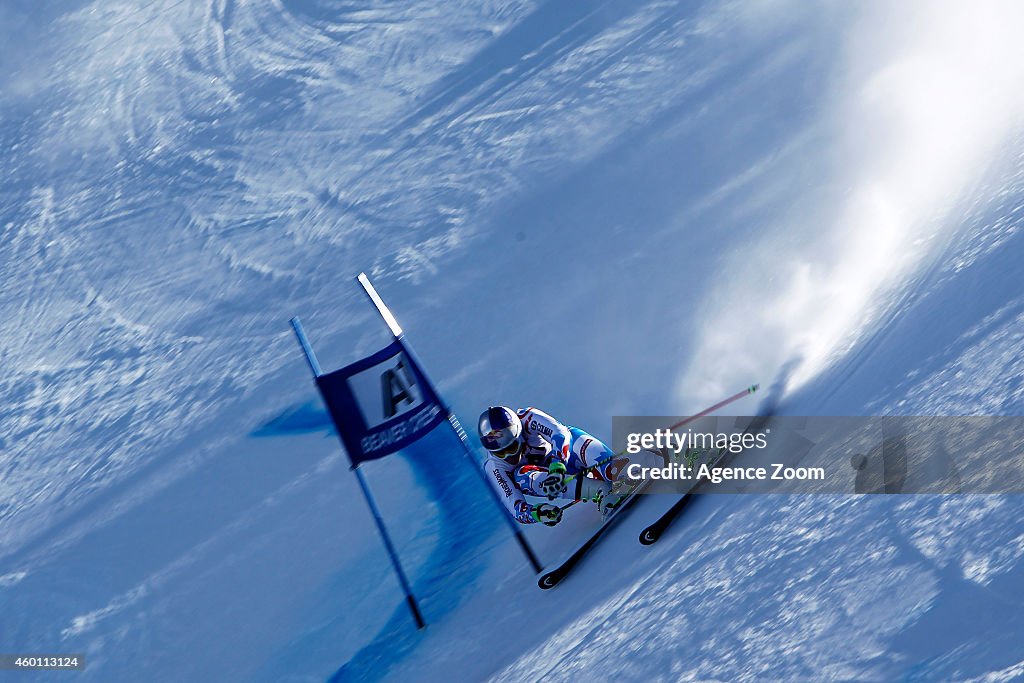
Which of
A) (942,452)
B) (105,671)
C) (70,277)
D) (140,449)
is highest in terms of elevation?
(70,277)

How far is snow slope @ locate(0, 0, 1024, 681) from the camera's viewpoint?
6.77 metres

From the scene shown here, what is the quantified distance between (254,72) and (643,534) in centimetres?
942

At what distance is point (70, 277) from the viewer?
42.2 feet

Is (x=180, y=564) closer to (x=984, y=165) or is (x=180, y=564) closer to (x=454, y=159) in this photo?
(x=454, y=159)

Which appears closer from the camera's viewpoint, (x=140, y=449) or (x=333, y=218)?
(x=140, y=449)

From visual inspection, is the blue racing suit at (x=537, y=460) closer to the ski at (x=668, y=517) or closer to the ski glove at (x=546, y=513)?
the ski glove at (x=546, y=513)

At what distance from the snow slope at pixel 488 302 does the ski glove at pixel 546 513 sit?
0.37 meters

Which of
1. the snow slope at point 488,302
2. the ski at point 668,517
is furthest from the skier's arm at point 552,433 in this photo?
the ski at point 668,517

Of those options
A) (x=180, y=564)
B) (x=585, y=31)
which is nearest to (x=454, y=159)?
(x=585, y=31)

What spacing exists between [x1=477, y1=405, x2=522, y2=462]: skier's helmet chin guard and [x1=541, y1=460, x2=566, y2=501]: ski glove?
272 mm

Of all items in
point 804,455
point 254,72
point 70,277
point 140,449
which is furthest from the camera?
point 254,72

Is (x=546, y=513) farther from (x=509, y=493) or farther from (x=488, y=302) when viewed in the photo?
(x=488, y=302)

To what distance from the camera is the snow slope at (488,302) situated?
6770mm

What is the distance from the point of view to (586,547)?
7.64 meters
